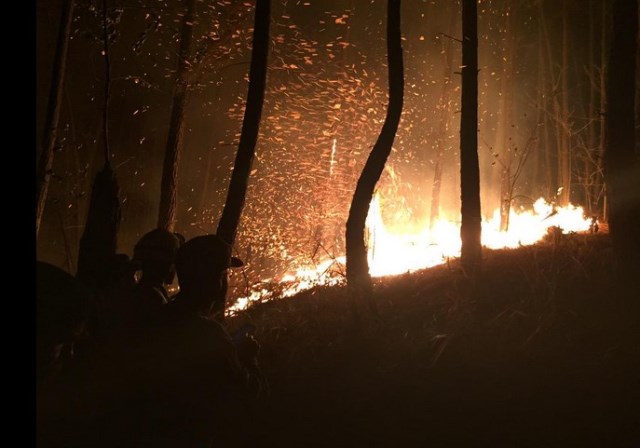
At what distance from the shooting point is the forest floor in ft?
17.9

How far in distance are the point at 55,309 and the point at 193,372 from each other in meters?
0.97

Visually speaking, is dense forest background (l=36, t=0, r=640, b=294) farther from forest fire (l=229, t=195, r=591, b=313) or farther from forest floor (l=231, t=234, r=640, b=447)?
forest floor (l=231, t=234, r=640, b=447)

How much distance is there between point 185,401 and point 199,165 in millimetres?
28650

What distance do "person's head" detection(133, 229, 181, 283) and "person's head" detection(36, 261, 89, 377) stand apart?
0.86 metres

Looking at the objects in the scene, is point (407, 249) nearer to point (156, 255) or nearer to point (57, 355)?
point (156, 255)

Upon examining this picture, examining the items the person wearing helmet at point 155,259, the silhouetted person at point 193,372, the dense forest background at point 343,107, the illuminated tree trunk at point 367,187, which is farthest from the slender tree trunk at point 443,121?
the silhouetted person at point 193,372

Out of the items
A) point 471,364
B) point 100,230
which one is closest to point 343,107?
point 471,364

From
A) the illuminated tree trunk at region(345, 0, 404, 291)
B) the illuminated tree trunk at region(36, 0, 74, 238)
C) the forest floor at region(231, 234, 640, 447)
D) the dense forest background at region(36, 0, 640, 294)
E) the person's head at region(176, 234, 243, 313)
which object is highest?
the dense forest background at region(36, 0, 640, 294)

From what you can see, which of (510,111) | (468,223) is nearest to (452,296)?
(468,223)

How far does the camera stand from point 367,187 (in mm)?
8352

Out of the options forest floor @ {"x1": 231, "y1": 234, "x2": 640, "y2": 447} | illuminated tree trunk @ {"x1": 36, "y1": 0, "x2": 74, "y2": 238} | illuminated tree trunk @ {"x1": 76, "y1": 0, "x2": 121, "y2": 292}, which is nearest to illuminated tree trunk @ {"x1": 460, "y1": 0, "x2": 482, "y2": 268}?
forest floor @ {"x1": 231, "y1": 234, "x2": 640, "y2": 447}

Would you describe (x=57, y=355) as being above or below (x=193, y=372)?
above

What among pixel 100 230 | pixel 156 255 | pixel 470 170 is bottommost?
pixel 156 255

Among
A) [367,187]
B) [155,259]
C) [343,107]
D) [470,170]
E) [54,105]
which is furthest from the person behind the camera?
[343,107]
